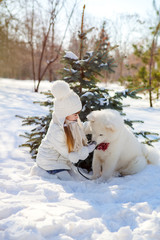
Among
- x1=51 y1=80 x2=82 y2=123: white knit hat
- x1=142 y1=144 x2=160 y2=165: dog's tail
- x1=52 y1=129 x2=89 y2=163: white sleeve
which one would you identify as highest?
x1=51 y1=80 x2=82 y2=123: white knit hat

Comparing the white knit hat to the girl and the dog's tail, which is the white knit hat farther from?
the dog's tail

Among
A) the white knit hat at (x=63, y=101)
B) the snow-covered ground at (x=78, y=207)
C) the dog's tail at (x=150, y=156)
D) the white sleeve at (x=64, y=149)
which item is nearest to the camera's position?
the snow-covered ground at (x=78, y=207)

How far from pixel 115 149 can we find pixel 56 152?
77 cm

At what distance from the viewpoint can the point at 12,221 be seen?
167 centimetres

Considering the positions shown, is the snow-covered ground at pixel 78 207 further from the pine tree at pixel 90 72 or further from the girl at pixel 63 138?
the pine tree at pixel 90 72

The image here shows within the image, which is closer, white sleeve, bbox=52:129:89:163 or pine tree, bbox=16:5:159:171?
white sleeve, bbox=52:129:89:163

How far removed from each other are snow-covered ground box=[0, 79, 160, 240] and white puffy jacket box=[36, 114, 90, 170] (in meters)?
0.19

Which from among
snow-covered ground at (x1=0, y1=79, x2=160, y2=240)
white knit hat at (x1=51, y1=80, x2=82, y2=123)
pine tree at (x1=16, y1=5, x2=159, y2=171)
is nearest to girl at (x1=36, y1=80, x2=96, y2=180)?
white knit hat at (x1=51, y1=80, x2=82, y2=123)

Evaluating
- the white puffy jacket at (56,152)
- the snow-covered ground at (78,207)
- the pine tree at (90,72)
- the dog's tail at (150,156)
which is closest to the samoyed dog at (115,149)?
the dog's tail at (150,156)

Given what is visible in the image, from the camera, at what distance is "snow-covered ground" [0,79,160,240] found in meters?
1.58

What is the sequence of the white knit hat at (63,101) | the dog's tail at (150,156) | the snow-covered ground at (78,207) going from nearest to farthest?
the snow-covered ground at (78,207) < the white knit hat at (63,101) < the dog's tail at (150,156)

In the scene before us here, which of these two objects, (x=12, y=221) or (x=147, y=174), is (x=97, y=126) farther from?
(x=12, y=221)

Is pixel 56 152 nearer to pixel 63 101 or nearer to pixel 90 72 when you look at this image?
pixel 63 101

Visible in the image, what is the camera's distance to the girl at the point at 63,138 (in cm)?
250
